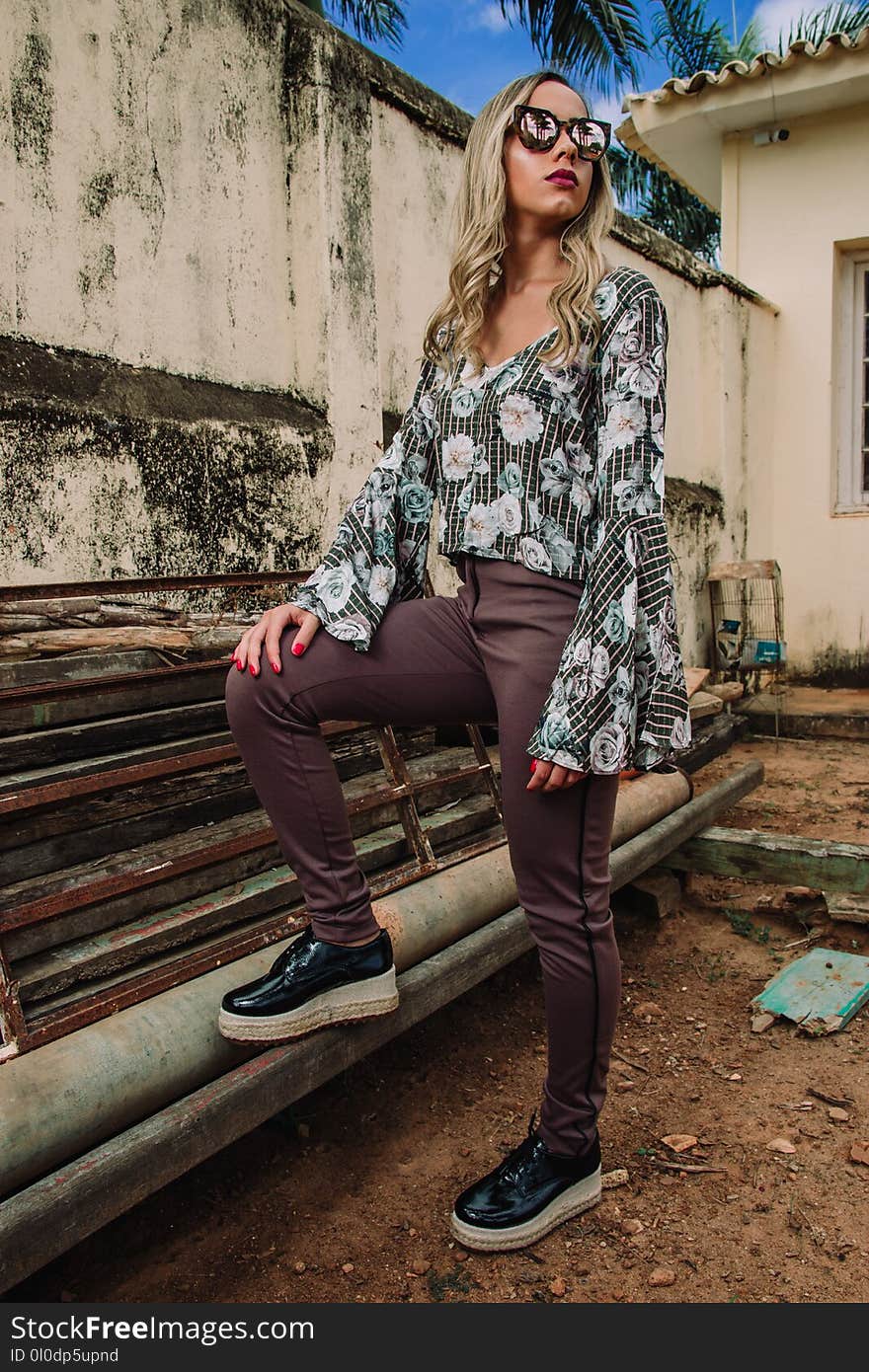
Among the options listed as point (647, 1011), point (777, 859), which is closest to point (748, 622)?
point (777, 859)

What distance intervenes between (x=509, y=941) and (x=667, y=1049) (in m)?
0.63

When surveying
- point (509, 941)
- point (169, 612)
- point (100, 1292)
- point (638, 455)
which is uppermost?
point (638, 455)

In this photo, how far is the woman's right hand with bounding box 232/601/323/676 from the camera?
2043 millimetres

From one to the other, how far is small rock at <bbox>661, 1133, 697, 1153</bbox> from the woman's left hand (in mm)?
1190

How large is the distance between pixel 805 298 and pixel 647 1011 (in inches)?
285

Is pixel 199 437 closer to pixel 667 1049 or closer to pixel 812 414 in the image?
pixel 667 1049

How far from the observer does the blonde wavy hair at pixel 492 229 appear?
6.54ft

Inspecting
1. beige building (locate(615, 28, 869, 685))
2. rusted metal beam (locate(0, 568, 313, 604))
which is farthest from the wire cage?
rusted metal beam (locate(0, 568, 313, 604))

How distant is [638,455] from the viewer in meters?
1.84

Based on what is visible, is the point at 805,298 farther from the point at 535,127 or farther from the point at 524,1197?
the point at 524,1197

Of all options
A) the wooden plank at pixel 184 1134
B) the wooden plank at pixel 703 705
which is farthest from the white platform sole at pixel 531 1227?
the wooden plank at pixel 703 705

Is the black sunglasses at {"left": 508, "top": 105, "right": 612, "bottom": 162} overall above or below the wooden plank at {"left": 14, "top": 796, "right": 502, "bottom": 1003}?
above

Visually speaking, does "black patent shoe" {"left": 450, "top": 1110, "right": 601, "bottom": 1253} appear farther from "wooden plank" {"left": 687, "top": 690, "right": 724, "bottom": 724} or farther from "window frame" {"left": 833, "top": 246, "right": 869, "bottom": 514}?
"window frame" {"left": 833, "top": 246, "right": 869, "bottom": 514}

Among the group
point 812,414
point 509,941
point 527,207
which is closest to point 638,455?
point 527,207
